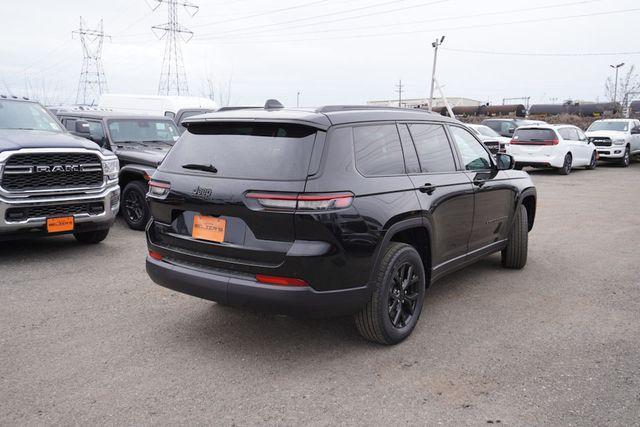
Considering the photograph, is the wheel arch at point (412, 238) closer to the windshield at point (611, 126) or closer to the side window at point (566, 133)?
the side window at point (566, 133)

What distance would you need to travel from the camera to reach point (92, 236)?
24.5 ft

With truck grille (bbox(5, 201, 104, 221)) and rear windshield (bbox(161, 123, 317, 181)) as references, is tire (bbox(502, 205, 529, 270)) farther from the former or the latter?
truck grille (bbox(5, 201, 104, 221))

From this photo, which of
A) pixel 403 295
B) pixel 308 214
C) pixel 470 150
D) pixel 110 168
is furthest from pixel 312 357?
pixel 110 168

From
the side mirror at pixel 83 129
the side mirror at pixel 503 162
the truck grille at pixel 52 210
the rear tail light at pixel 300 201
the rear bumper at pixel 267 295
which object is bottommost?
the rear bumper at pixel 267 295

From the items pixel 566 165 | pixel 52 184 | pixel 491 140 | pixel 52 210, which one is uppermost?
pixel 491 140

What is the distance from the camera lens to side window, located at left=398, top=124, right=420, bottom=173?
14.8 ft

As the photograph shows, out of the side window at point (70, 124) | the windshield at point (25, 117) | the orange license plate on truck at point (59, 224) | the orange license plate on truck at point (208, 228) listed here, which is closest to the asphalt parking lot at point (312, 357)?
the orange license plate on truck at point (59, 224)

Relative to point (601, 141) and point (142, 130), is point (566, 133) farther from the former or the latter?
point (142, 130)

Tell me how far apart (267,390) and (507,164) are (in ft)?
12.3

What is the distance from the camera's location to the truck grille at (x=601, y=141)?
71.5 ft

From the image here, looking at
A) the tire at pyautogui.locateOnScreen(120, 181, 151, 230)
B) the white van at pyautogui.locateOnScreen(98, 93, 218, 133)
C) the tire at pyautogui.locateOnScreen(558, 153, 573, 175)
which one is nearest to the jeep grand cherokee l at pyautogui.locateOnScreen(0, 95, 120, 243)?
the tire at pyautogui.locateOnScreen(120, 181, 151, 230)

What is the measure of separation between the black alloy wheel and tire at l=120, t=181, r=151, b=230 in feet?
16.8

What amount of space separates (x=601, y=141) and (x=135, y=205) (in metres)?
19.3

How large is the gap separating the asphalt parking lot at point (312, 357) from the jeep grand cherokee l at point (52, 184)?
21.6 inches
